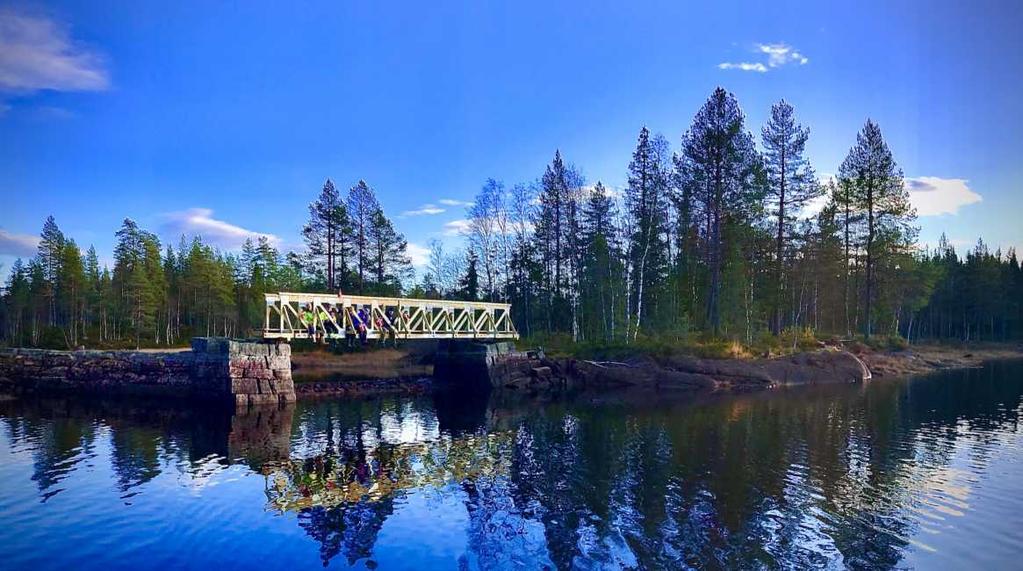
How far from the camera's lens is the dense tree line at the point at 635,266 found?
45375mm

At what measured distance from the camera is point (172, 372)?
3394cm

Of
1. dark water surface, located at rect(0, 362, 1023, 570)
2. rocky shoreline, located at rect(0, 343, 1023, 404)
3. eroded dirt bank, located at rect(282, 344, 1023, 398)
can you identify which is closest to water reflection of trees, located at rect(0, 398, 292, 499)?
dark water surface, located at rect(0, 362, 1023, 570)

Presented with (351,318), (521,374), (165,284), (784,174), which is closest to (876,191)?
(784,174)

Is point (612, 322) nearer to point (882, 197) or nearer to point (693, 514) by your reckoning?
point (882, 197)

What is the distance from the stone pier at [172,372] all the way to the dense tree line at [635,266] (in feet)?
68.8

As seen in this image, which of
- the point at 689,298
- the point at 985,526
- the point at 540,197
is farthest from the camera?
the point at 540,197

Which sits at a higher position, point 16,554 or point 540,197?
point 540,197

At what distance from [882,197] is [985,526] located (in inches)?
1845

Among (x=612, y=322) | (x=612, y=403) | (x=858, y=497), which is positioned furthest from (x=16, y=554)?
(x=612, y=322)

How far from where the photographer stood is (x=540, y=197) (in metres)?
58.2

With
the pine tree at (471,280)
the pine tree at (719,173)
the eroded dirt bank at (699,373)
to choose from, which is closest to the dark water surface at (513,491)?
the eroded dirt bank at (699,373)

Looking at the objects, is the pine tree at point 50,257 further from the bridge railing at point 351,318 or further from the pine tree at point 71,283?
the bridge railing at point 351,318

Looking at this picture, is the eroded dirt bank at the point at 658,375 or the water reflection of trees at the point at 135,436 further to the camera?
the eroded dirt bank at the point at 658,375

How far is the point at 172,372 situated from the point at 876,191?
183ft
